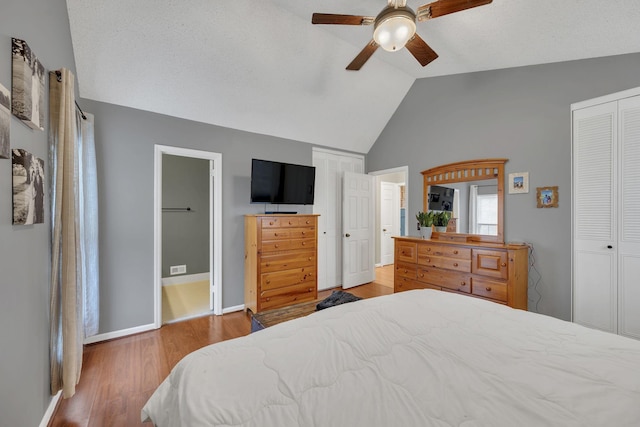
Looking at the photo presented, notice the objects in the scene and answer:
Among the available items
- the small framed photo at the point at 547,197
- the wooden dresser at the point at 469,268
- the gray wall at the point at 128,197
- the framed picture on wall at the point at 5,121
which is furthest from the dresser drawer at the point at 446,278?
the framed picture on wall at the point at 5,121

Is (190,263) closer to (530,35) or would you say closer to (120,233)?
(120,233)

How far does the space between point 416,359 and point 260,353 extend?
0.61 metres

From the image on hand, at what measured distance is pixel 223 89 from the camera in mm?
2904

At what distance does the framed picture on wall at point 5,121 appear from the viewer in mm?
1028

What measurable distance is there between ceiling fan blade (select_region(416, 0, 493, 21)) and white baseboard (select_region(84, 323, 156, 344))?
12.7 ft

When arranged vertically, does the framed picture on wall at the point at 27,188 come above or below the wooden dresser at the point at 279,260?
above

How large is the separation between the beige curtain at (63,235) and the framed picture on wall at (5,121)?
55cm

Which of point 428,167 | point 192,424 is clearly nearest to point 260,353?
point 192,424

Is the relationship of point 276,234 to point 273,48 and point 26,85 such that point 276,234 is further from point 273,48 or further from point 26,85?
point 26,85

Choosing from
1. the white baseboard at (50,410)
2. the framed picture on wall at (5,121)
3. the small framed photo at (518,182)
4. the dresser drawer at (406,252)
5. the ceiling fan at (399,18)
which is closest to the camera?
the framed picture on wall at (5,121)

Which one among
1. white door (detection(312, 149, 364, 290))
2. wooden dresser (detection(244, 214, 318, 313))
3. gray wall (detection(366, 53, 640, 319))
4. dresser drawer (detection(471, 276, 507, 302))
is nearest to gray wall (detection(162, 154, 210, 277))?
wooden dresser (detection(244, 214, 318, 313))

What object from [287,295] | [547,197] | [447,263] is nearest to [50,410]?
[287,295]

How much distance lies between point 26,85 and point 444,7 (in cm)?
241

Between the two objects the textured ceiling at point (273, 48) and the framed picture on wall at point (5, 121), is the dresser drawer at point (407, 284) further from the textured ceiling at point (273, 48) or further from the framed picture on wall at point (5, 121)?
the framed picture on wall at point (5, 121)
